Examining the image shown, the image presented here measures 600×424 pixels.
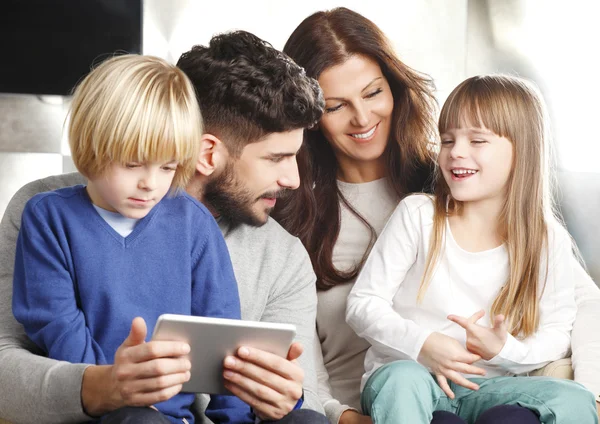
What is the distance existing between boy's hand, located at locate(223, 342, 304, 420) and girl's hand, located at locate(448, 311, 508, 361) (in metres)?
0.44

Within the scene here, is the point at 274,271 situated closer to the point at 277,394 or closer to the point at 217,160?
the point at 217,160

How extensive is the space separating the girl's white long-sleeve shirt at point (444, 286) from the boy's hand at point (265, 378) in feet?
1.56

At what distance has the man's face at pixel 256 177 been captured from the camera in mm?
1888

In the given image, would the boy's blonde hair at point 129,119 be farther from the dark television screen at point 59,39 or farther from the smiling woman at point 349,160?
the dark television screen at point 59,39

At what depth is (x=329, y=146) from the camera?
2.35 meters

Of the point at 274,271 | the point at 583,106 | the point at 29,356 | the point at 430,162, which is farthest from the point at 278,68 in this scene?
the point at 583,106

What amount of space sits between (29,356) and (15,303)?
0.09 meters

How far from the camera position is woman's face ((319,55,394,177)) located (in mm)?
2199

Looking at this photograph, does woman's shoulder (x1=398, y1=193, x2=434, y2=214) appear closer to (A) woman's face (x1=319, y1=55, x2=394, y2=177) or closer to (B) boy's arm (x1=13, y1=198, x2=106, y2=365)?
(A) woman's face (x1=319, y1=55, x2=394, y2=177)

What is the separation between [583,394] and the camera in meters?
1.76

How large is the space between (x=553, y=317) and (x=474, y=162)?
394mm

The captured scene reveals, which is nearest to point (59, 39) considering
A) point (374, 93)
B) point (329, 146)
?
point (329, 146)

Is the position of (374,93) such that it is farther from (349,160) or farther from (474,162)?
(474,162)

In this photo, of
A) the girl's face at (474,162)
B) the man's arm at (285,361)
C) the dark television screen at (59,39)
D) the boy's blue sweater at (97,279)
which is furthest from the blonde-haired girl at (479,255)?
the dark television screen at (59,39)
